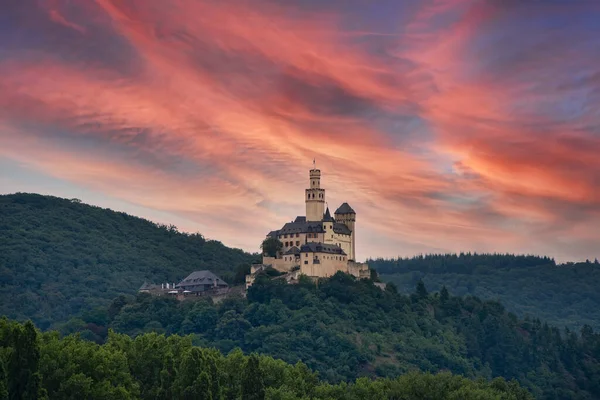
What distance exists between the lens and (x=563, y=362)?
17988 centimetres

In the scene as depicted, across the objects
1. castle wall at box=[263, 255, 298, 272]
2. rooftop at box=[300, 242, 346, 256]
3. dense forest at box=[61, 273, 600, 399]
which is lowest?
dense forest at box=[61, 273, 600, 399]

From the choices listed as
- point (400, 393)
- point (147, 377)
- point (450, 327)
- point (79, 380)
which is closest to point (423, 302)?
Result: point (450, 327)

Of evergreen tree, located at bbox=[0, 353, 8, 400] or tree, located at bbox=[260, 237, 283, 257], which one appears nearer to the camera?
evergreen tree, located at bbox=[0, 353, 8, 400]

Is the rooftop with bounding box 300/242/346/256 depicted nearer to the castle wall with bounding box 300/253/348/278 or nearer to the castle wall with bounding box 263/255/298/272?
the castle wall with bounding box 300/253/348/278

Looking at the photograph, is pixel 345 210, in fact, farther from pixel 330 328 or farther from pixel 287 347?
pixel 287 347

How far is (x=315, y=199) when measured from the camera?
157625 mm

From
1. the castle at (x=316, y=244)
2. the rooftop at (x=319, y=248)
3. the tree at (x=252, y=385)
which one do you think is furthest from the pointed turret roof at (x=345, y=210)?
the tree at (x=252, y=385)

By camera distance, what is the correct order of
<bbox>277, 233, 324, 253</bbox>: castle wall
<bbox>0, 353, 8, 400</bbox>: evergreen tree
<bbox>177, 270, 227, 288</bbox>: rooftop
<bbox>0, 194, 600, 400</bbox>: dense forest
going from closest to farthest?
1. <bbox>0, 353, 8, 400</bbox>: evergreen tree
2. <bbox>0, 194, 600, 400</bbox>: dense forest
3. <bbox>277, 233, 324, 253</bbox>: castle wall
4. <bbox>177, 270, 227, 288</bbox>: rooftop

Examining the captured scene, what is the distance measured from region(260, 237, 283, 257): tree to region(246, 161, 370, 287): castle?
1.41ft

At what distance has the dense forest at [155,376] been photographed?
244ft

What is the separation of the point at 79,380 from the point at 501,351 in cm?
10421

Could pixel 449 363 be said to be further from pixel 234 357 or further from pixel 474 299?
pixel 234 357

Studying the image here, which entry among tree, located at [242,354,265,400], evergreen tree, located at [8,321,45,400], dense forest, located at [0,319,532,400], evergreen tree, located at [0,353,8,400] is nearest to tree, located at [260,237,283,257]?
dense forest, located at [0,319,532,400]

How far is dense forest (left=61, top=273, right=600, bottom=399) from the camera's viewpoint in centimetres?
14475
